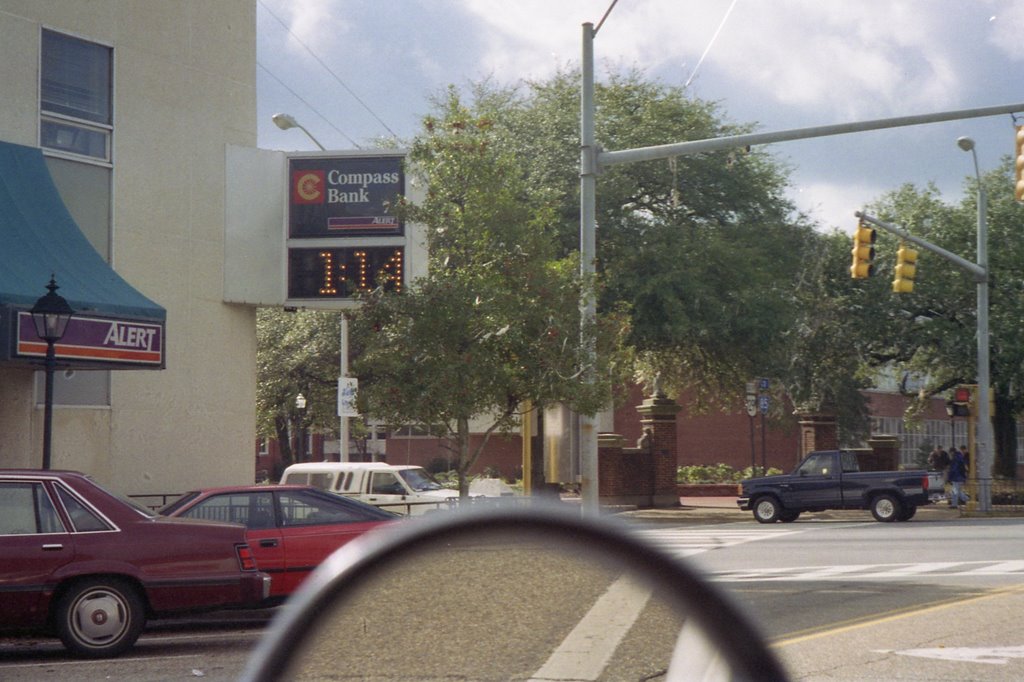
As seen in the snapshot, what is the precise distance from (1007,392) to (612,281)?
1684 cm

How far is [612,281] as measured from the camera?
3181 cm

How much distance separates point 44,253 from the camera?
1803 centimetres

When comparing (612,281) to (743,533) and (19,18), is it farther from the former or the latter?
(19,18)

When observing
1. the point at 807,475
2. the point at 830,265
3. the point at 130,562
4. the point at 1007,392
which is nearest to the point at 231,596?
the point at 130,562

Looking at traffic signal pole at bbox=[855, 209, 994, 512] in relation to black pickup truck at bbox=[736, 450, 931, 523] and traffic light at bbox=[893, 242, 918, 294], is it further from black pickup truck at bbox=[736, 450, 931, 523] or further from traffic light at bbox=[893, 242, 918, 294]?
traffic light at bbox=[893, 242, 918, 294]

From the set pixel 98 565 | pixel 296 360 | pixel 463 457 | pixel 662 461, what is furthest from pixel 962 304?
pixel 98 565

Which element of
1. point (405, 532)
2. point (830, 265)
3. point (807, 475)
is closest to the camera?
point (405, 532)

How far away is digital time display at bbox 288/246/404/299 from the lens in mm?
22156

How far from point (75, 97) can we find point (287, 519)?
10415 millimetres

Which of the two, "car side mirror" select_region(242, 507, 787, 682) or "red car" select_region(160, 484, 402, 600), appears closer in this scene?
"car side mirror" select_region(242, 507, 787, 682)

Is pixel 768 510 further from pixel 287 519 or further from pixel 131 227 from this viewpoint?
pixel 287 519

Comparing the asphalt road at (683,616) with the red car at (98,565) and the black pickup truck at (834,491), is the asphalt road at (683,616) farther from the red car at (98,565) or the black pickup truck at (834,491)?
the black pickup truck at (834,491)

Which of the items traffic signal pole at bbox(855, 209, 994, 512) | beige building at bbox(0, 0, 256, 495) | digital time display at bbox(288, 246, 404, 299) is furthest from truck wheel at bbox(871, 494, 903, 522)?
beige building at bbox(0, 0, 256, 495)

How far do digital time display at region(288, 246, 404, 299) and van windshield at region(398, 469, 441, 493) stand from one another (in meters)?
4.48
